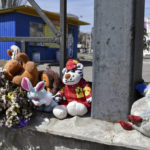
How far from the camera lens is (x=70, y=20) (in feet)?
36.7

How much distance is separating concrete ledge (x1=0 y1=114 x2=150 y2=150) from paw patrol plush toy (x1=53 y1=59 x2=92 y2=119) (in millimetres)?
81

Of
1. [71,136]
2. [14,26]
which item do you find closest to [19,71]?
[71,136]

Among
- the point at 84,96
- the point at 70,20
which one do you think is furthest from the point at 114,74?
the point at 70,20

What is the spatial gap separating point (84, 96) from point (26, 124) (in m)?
0.64

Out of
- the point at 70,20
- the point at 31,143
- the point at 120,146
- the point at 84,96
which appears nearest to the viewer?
the point at 120,146

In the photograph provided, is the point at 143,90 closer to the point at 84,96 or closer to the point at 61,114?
the point at 84,96

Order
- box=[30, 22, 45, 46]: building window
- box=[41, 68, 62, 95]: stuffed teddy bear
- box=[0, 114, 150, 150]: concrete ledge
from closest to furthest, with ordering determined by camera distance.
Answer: box=[0, 114, 150, 150]: concrete ledge < box=[41, 68, 62, 95]: stuffed teddy bear < box=[30, 22, 45, 46]: building window

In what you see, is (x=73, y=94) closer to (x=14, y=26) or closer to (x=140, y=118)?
(x=140, y=118)

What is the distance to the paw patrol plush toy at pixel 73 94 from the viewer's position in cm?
190

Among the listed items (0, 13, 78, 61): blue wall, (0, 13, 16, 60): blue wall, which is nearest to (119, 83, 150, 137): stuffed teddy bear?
(0, 13, 78, 61): blue wall

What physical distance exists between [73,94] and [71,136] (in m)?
0.51

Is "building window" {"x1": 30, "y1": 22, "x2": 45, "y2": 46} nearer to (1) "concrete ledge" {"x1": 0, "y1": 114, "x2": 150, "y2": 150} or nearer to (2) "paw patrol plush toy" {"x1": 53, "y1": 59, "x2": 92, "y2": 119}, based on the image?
(2) "paw patrol plush toy" {"x1": 53, "y1": 59, "x2": 92, "y2": 119}

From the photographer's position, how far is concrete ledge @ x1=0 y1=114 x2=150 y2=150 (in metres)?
1.51

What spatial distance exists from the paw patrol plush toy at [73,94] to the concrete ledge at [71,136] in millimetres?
81
